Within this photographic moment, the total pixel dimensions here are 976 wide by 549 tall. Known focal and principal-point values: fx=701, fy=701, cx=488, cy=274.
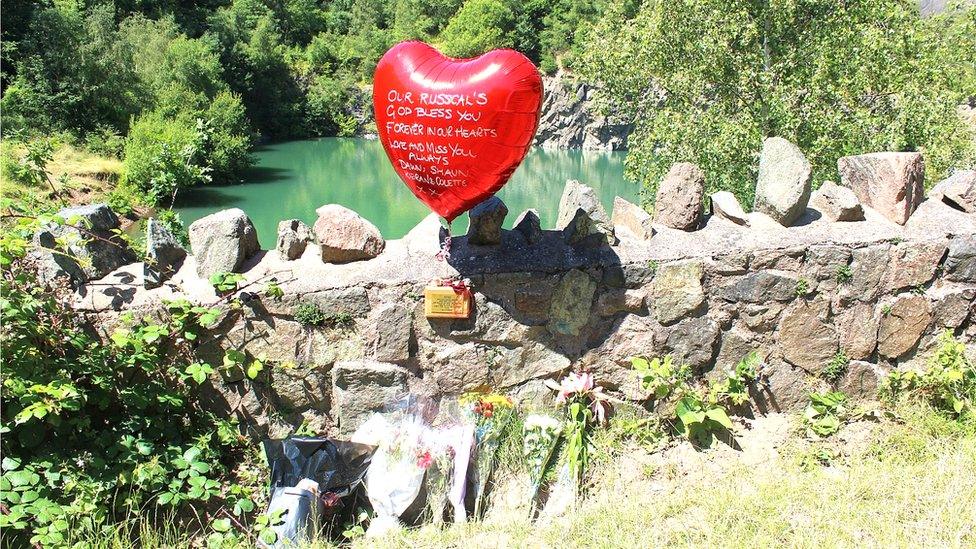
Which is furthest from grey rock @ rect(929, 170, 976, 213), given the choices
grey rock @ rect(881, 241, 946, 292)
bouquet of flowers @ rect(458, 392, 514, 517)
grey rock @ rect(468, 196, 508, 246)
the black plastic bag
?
the black plastic bag

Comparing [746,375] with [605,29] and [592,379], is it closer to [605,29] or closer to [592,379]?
[592,379]

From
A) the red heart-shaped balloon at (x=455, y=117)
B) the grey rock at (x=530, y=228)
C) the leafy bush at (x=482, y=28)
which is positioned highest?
the leafy bush at (x=482, y=28)

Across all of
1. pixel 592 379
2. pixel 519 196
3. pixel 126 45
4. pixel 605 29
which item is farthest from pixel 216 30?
pixel 592 379

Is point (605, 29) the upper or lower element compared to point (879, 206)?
upper

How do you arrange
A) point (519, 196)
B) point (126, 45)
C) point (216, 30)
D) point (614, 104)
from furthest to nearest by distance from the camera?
point (216, 30) → point (126, 45) → point (519, 196) → point (614, 104)

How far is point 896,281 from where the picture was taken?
3.06 meters

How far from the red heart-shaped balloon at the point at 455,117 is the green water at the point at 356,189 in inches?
336

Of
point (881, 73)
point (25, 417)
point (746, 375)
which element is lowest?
point (746, 375)

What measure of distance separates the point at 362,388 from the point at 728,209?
1737 millimetres

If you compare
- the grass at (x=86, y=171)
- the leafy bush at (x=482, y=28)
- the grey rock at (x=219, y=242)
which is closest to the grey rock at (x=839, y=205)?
the grey rock at (x=219, y=242)

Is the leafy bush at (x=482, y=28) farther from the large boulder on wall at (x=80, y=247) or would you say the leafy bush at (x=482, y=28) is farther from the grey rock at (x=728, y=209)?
the large boulder on wall at (x=80, y=247)

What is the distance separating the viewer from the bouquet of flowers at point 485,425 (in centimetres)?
274

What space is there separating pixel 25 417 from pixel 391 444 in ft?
3.93

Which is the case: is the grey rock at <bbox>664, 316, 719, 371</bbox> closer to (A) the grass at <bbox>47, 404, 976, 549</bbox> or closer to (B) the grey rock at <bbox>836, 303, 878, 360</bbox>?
(A) the grass at <bbox>47, 404, 976, 549</bbox>
